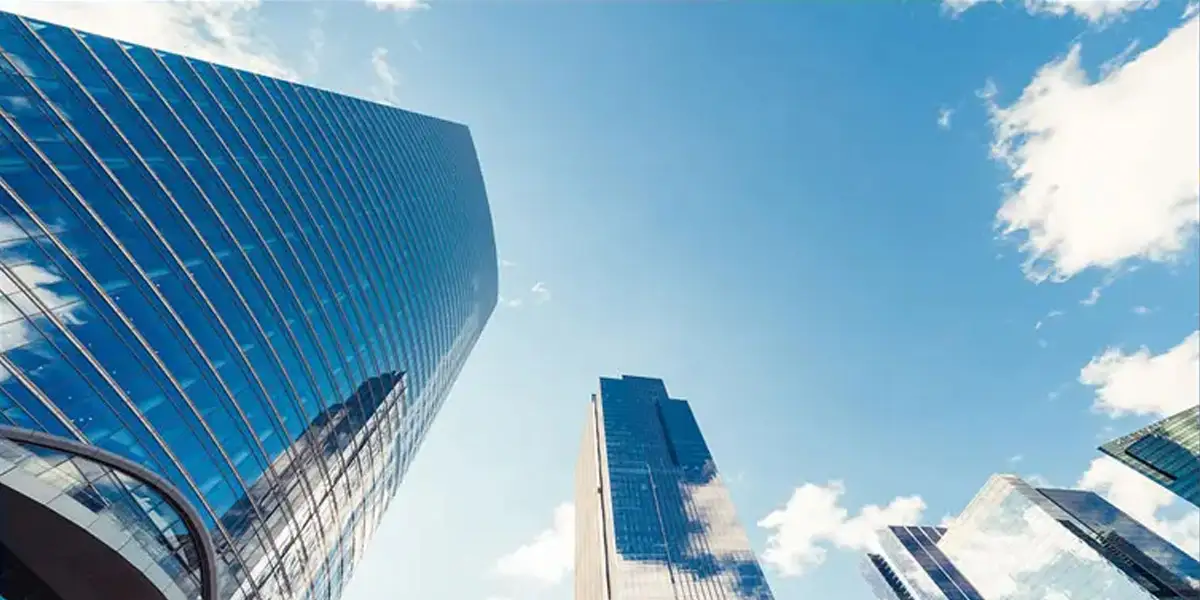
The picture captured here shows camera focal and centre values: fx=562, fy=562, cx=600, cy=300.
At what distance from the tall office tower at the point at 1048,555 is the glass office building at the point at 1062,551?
164 mm

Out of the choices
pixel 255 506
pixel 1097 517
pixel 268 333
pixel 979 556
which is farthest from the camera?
pixel 979 556

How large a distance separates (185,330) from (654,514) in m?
127

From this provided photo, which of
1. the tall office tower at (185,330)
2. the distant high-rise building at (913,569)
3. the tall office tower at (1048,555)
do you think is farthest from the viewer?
the distant high-rise building at (913,569)

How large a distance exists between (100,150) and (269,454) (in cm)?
2117

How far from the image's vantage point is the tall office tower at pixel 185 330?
24.0 m

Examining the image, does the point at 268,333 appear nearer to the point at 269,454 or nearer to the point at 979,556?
the point at 269,454

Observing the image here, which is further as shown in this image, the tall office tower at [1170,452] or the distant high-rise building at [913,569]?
the distant high-rise building at [913,569]

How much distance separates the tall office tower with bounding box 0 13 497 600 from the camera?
24.0 metres

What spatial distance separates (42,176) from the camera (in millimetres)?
26766

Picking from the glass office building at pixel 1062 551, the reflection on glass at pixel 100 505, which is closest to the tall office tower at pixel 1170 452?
the glass office building at pixel 1062 551

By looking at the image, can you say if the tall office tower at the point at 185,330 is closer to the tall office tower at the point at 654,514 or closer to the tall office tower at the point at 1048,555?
the tall office tower at the point at 654,514

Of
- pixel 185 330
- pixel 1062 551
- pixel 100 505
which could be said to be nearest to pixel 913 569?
pixel 1062 551

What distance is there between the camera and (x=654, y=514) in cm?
14250

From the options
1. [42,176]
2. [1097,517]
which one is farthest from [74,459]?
[1097,517]
